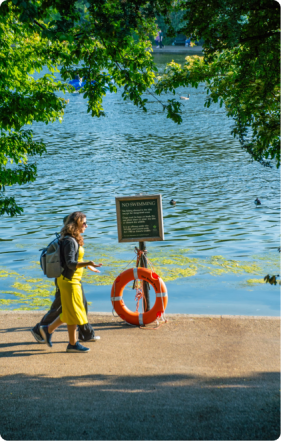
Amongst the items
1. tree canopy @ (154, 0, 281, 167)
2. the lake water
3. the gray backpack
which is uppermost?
tree canopy @ (154, 0, 281, 167)

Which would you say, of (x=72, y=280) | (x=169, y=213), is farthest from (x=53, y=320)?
(x=169, y=213)

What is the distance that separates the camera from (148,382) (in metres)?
6.02

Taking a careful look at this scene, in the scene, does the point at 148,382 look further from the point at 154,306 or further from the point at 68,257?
the point at 154,306

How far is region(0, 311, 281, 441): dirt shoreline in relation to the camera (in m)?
4.86

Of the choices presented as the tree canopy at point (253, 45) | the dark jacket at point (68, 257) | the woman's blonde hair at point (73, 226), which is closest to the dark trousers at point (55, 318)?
the dark jacket at point (68, 257)

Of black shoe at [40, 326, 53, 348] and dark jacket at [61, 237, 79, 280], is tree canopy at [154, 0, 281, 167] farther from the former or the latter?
black shoe at [40, 326, 53, 348]

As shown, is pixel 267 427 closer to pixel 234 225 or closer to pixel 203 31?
pixel 203 31

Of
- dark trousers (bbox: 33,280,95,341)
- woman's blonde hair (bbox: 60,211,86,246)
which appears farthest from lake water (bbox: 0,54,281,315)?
woman's blonde hair (bbox: 60,211,86,246)

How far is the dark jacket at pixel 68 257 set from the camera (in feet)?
23.0

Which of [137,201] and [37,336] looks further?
[137,201]

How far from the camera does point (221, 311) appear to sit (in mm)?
10328

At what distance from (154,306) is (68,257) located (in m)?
1.77

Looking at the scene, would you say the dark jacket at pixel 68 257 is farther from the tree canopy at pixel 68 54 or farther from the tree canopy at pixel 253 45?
the tree canopy at pixel 253 45

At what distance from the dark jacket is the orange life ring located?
1471mm
